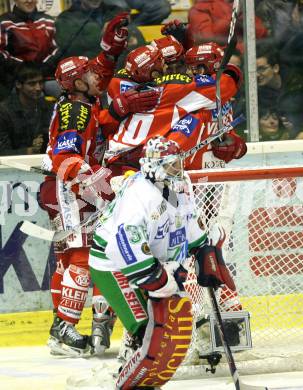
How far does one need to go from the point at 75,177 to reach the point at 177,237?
1.52 m

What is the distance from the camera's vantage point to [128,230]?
497 centimetres

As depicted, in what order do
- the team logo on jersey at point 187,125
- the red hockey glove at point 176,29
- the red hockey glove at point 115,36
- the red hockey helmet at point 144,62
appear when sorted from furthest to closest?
the red hockey glove at point 176,29, the red hockey glove at point 115,36, the red hockey helmet at point 144,62, the team logo on jersey at point 187,125

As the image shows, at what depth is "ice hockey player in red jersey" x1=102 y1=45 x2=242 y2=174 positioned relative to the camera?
6.46 m

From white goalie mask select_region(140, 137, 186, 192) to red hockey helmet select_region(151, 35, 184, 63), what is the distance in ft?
5.37

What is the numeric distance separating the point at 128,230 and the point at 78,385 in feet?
3.53

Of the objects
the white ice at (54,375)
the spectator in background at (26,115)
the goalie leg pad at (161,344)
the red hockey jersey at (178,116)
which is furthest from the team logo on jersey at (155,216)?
the spectator in background at (26,115)

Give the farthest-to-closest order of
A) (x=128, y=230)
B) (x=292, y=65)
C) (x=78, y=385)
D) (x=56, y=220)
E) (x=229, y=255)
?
(x=292, y=65), (x=56, y=220), (x=229, y=255), (x=78, y=385), (x=128, y=230)

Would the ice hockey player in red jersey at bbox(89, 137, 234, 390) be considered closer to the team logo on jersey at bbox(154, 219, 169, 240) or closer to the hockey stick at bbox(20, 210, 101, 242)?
the team logo on jersey at bbox(154, 219, 169, 240)

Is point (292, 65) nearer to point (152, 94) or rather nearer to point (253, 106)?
point (253, 106)

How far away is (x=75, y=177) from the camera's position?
661 centimetres

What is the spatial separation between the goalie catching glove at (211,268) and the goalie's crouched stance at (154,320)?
0.15 m

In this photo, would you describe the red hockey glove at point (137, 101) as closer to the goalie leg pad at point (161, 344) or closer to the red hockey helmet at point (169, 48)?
the red hockey helmet at point (169, 48)

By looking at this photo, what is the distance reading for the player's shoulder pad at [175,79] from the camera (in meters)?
6.49

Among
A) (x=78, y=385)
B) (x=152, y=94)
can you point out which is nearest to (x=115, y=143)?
(x=152, y=94)
